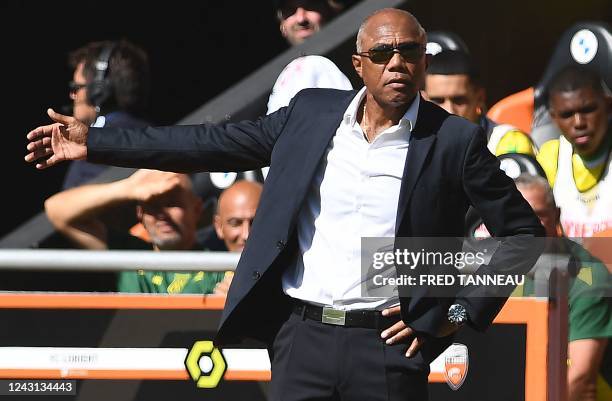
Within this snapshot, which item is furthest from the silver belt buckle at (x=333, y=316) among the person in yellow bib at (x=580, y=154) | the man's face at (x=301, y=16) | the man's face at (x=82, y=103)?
the man's face at (x=82, y=103)

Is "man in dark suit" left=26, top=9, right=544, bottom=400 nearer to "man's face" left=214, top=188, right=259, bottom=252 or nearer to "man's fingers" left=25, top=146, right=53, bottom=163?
"man's fingers" left=25, top=146, right=53, bottom=163

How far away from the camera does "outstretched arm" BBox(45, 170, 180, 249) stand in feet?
18.0

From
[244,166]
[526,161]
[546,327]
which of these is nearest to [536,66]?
[526,161]

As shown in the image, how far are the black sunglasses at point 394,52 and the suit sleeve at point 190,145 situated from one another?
37cm

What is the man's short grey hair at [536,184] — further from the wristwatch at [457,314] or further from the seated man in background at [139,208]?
the seated man in background at [139,208]

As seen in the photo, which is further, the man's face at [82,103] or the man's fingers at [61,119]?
the man's face at [82,103]

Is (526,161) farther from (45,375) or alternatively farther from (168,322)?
(45,375)

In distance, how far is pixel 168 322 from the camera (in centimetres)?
450

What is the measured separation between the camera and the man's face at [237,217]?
553 cm

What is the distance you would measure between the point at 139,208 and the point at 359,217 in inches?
86.8

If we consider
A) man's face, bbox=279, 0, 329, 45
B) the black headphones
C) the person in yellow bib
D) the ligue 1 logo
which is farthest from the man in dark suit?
the black headphones

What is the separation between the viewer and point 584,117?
576 centimetres

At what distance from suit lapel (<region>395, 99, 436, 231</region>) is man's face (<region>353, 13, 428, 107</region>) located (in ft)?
0.35

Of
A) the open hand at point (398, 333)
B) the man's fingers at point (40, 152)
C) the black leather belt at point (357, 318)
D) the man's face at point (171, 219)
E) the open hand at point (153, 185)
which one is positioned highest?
the man's fingers at point (40, 152)
